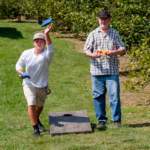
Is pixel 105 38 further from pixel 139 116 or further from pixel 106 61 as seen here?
pixel 139 116

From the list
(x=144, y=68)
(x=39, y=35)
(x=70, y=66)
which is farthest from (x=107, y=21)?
(x=70, y=66)

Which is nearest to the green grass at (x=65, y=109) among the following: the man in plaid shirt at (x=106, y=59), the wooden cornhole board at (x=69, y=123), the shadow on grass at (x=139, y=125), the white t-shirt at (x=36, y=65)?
the shadow on grass at (x=139, y=125)

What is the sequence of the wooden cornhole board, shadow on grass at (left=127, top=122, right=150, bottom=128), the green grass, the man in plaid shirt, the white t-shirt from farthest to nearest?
shadow on grass at (left=127, top=122, right=150, bottom=128) → the man in plaid shirt → the wooden cornhole board → the white t-shirt → the green grass

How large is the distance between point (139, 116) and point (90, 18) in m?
6.21

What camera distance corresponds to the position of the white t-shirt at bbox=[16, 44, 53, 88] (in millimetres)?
8812

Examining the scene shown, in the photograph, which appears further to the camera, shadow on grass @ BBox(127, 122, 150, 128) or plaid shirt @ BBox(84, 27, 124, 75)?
shadow on grass @ BBox(127, 122, 150, 128)

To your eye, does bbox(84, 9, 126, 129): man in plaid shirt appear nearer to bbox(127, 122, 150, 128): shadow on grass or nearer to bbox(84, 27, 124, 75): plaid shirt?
bbox(84, 27, 124, 75): plaid shirt

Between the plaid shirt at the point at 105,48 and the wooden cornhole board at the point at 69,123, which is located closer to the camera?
the wooden cornhole board at the point at 69,123

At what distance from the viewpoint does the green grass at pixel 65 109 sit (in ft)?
26.7

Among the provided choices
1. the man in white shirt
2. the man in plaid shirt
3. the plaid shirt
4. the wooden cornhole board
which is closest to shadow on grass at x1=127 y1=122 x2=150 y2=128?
the man in plaid shirt

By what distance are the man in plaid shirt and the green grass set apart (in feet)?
1.63

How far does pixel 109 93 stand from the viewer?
30.6 ft

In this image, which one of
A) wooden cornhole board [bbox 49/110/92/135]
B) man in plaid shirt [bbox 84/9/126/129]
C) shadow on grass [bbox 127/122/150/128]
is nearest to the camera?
wooden cornhole board [bbox 49/110/92/135]

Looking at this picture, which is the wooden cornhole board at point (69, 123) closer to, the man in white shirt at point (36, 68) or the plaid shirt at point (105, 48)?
the man in white shirt at point (36, 68)
